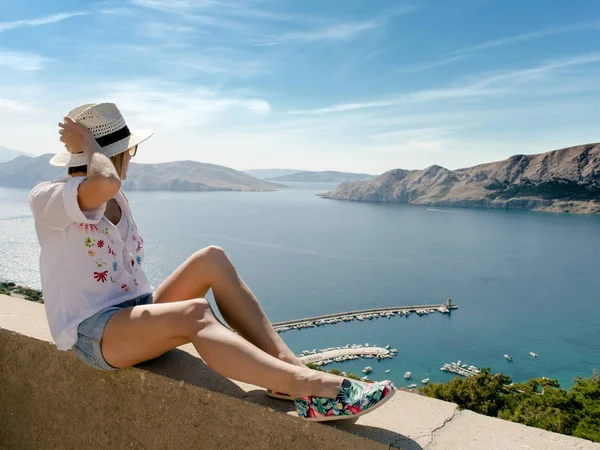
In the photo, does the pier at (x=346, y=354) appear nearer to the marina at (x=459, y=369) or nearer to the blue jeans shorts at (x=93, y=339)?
the marina at (x=459, y=369)

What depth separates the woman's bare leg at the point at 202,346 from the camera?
1.32 m

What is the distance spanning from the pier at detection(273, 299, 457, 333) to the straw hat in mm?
33465

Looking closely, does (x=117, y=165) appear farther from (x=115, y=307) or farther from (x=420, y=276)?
(x=420, y=276)

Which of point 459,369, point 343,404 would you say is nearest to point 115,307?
point 343,404

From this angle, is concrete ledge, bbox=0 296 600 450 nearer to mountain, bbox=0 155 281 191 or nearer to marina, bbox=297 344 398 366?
marina, bbox=297 344 398 366

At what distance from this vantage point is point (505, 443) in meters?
1.21

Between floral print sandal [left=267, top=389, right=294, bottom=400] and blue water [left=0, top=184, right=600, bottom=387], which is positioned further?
blue water [left=0, top=184, right=600, bottom=387]

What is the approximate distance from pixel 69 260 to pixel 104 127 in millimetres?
468

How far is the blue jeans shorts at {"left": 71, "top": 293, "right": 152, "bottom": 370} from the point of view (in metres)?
1.41

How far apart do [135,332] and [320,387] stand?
0.53 metres

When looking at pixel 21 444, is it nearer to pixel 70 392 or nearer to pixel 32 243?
pixel 70 392

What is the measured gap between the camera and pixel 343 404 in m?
1.26

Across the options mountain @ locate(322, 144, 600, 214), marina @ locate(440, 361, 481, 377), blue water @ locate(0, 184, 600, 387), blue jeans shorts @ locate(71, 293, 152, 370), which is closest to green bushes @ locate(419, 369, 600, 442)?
marina @ locate(440, 361, 481, 377)

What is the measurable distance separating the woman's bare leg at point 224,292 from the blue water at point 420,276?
28.6 metres
